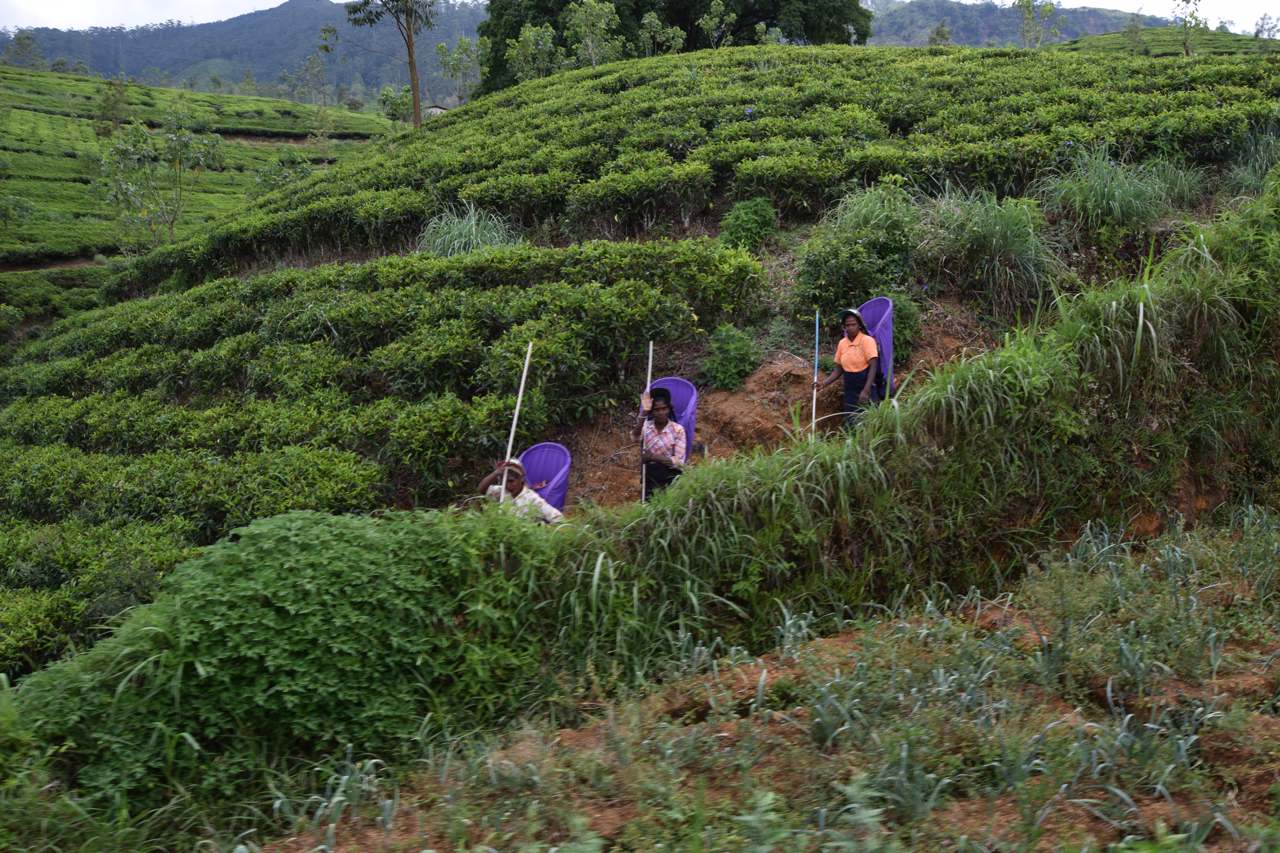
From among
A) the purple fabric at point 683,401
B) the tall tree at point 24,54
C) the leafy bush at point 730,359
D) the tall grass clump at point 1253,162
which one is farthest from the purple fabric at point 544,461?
the tall tree at point 24,54

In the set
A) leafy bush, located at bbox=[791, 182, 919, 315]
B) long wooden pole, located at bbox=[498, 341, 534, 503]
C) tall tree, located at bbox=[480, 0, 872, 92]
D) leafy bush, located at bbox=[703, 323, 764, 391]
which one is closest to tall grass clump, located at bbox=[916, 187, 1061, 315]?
leafy bush, located at bbox=[791, 182, 919, 315]

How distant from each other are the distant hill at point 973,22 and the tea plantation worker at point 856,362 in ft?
333

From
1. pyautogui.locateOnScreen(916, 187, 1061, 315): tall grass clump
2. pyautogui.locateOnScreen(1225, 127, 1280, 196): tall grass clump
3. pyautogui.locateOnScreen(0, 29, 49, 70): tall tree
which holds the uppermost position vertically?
pyautogui.locateOnScreen(0, 29, 49, 70): tall tree

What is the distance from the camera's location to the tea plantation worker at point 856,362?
6207 millimetres

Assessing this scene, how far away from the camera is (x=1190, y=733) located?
3.00 m

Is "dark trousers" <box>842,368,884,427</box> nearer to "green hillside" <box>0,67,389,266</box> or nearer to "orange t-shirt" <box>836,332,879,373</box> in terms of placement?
"orange t-shirt" <box>836,332,879,373</box>

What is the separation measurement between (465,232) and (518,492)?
18.5 feet

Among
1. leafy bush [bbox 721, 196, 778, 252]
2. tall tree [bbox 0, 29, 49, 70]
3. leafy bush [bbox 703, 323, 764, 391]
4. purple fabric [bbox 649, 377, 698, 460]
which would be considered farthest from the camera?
tall tree [bbox 0, 29, 49, 70]

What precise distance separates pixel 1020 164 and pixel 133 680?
9.29 meters

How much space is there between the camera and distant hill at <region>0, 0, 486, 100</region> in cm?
11138

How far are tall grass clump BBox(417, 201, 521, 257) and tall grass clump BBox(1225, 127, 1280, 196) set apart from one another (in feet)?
25.1

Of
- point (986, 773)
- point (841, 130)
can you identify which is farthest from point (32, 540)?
point (841, 130)

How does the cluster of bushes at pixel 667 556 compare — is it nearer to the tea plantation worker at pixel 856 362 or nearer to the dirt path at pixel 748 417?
the tea plantation worker at pixel 856 362

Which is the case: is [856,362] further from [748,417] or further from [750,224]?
[750,224]
